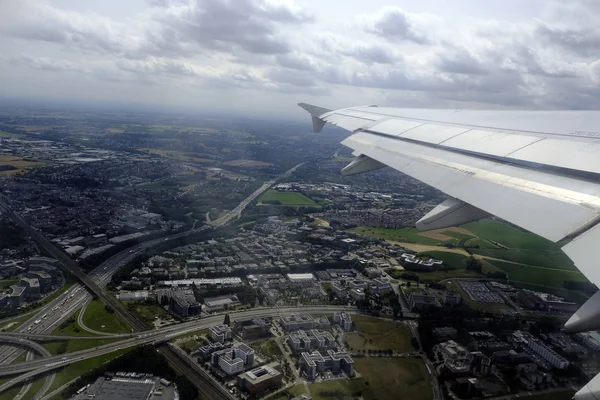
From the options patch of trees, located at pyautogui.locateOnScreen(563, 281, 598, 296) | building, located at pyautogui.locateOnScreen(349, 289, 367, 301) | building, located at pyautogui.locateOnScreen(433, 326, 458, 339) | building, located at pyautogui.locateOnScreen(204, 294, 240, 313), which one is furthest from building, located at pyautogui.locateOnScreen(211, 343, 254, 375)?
patch of trees, located at pyautogui.locateOnScreen(563, 281, 598, 296)

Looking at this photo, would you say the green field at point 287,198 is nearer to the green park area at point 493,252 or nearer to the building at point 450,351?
the green park area at point 493,252

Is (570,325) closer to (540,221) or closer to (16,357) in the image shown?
(540,221)

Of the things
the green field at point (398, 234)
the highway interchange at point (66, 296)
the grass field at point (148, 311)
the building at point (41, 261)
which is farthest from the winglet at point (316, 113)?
the green field at point (398, 234)

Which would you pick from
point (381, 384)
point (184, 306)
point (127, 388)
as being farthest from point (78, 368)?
point (381, 384)

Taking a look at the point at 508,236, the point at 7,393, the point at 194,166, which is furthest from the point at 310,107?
the point at 194,166

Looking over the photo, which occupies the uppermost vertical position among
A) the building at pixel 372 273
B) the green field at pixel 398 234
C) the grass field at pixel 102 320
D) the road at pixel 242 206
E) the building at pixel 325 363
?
the building at pixel 325 363

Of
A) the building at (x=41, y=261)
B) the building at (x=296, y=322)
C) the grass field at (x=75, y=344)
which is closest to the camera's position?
the grass field at (x=75, y=344)

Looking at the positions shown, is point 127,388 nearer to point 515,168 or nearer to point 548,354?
point 515,168
